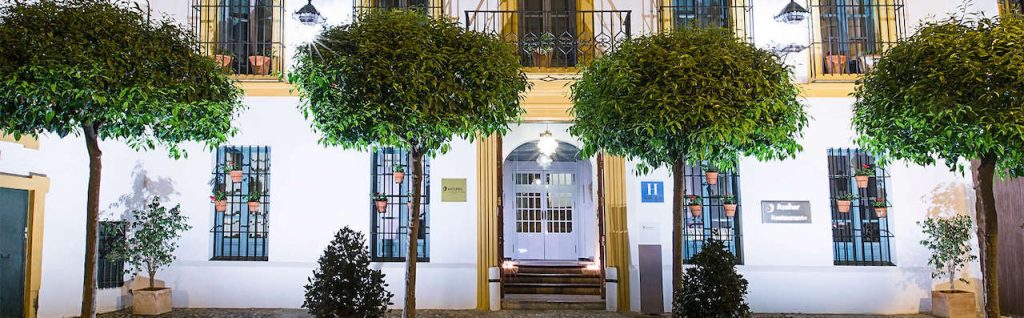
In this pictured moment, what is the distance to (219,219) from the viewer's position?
10.2 meters

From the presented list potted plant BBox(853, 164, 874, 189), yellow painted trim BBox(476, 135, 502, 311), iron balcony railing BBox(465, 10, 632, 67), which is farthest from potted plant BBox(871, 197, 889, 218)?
yellow painted trim BBox(476, 135, 502, 311)

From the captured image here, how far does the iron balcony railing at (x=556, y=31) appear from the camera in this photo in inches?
386

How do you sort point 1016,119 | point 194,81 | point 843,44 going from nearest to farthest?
1. point 1016,119
2. point 194,81
3. point 843,44

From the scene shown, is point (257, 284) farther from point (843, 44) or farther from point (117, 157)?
point (843, 44)

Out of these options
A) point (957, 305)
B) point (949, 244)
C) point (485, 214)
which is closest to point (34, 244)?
point (485, 214)

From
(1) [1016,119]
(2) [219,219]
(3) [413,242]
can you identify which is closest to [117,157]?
(2) [219,219]

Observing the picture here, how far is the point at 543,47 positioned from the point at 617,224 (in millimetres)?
2580

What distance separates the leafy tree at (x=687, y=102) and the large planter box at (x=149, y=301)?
20.2 feet

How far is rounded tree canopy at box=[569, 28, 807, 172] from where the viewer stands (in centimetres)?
593

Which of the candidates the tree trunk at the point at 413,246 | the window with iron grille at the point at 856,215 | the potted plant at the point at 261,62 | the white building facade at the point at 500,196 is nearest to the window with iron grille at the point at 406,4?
the white building facade at the point at 500,196

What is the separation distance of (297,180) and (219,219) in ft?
4.22

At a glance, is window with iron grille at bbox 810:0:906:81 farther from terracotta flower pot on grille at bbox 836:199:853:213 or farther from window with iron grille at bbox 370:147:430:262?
window with iron grille at bbox 370:147:430:262

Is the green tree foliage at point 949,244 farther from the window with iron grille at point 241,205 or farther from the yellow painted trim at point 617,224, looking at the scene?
the window with iron grille at point 241,205

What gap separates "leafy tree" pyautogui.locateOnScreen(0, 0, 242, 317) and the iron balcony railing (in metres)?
4.41
